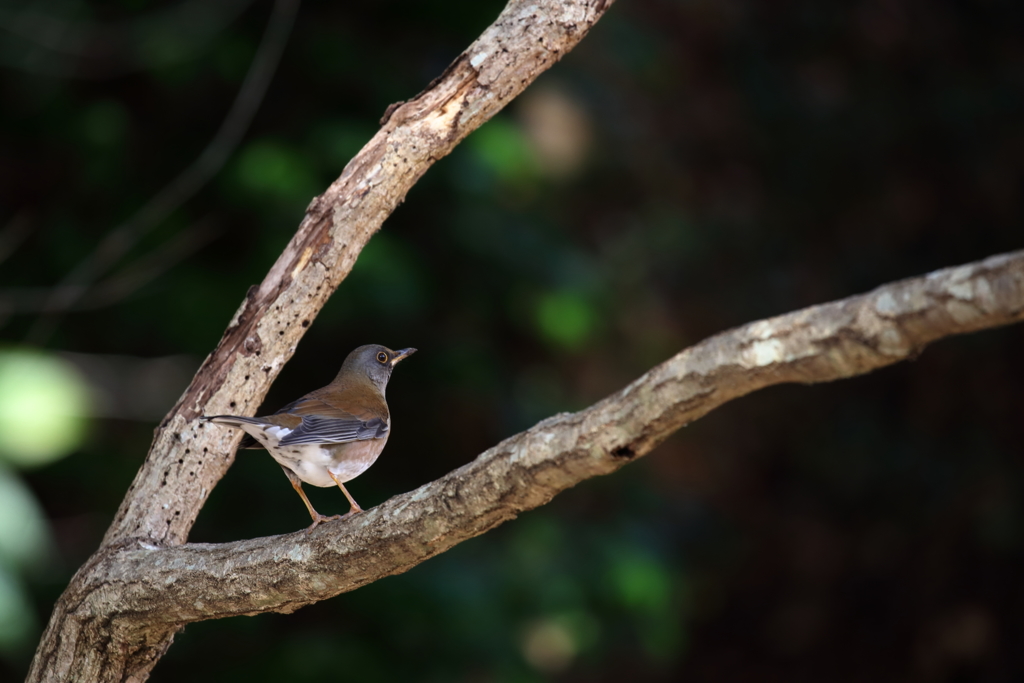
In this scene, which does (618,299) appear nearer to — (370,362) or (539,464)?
(370,362)

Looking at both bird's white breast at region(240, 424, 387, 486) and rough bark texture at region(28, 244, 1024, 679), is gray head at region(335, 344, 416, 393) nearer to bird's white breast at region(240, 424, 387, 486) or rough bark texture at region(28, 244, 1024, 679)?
bird's white breast at region(240, 424, 387, 486)

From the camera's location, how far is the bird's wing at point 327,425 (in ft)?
10.5

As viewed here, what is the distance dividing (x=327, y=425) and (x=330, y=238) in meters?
0.66

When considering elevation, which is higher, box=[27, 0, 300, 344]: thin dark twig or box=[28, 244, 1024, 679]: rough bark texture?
box=[27, 0, 300, 344]: thin dark twig

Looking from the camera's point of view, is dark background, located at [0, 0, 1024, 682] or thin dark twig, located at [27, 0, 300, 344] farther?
dark background, located at [0, 0, 1024, 682]

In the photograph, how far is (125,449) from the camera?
18.7ft

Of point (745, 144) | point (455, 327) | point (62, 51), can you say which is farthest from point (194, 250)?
point (745, 144)

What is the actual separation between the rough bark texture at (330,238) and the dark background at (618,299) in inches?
75.3

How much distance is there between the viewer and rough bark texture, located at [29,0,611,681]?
10.0 feet

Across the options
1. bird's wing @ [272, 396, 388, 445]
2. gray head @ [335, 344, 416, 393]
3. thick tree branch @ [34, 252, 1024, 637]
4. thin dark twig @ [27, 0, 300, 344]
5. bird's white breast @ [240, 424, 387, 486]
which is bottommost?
thick tree branch @ [34, 252, 1024, 637]

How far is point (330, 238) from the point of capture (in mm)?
3096

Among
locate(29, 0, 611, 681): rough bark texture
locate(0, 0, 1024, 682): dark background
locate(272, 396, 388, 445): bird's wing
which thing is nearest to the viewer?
locate(29, 0, 611, 681): rough bark texture

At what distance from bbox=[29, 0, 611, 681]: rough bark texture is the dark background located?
75.3 inches

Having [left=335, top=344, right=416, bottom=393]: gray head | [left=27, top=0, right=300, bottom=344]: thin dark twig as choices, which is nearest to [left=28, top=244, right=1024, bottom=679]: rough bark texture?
[left=335, top=344, right=416, bottom=393]: gray head
